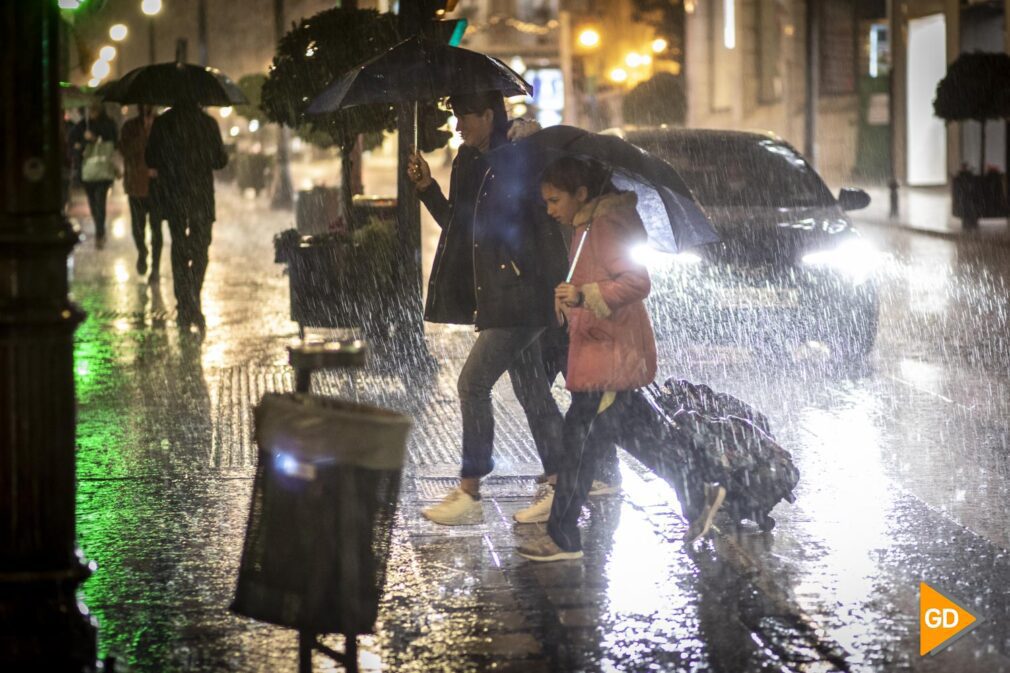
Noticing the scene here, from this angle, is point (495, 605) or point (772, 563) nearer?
point (495, 605)

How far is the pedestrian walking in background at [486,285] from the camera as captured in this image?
6.62m

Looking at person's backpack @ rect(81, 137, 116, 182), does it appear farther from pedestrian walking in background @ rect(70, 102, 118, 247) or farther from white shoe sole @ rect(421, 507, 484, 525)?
white shoe sole @ rect(421, 507, 484, 525)

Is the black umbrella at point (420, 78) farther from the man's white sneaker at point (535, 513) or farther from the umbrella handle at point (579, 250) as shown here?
the man's white sneaker at point (535, 513)

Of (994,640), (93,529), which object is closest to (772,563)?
(994,640)

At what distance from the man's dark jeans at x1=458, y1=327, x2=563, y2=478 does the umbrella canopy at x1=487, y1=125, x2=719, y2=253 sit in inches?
25.3

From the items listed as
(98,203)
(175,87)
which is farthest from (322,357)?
(98,203)

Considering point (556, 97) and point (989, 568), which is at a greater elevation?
point (556, 97)

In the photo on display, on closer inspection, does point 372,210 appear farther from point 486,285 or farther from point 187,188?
point 486,285

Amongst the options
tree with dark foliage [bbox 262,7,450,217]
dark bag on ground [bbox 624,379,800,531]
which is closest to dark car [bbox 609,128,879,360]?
tree with dark foliage [bbox 262,7,450,217]

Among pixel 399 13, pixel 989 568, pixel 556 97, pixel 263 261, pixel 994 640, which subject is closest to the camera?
pixel 994 640

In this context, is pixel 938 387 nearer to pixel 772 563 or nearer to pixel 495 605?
pixel 772 563

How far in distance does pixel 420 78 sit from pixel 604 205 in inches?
82.3

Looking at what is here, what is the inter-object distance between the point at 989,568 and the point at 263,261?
15.9m

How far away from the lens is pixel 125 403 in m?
9.75
